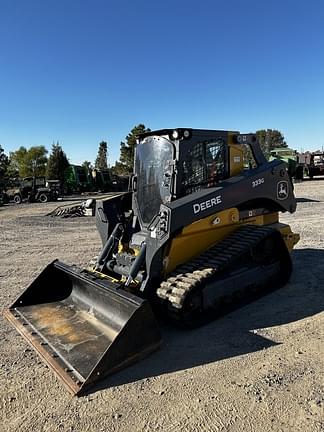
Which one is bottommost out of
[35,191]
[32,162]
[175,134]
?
[35,191]

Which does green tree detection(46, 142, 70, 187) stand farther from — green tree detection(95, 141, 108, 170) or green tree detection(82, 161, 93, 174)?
green tree detection(95, 141, 108, 170)

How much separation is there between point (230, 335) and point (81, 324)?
5.36 ft

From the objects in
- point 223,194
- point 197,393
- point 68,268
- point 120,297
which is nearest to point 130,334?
point 120,297

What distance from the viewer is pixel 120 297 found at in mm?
3996

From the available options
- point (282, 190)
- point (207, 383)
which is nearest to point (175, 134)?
point (282, 190)

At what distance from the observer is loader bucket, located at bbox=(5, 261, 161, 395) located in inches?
137

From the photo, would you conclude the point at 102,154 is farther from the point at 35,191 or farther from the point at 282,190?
the point at 282,190

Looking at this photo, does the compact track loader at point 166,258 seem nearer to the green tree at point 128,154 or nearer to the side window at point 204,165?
the side window at point 204,165

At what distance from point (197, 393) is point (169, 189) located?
98.3 inches

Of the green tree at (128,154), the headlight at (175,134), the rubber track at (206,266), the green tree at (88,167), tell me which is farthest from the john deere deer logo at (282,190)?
the green tree at (128,154)

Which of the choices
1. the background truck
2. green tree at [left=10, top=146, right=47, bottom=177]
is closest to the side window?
the background truck

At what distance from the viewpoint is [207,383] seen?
335 centimetres

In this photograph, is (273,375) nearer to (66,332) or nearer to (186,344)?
(186,344)

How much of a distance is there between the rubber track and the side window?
2.56 feet
